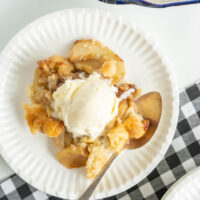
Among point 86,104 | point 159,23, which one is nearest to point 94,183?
point 86,104

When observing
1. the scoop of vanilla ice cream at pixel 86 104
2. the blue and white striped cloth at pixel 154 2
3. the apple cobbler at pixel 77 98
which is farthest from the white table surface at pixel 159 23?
the scoop of vanilla ice cream at pixel 86 104

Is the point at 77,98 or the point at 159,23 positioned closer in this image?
the point at 77,98

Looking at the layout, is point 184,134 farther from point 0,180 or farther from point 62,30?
point 0,180

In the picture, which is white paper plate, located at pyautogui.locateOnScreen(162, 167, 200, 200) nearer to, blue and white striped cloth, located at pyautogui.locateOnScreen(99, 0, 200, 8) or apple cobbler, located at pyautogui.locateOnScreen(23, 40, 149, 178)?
apple cobbler, located at pyautogui.locateOnScreen(23, 40, 149, 178)

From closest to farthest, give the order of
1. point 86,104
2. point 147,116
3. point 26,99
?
point 86,104, point 147,116, point 26,99

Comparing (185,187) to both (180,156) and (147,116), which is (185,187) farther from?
(147,116)

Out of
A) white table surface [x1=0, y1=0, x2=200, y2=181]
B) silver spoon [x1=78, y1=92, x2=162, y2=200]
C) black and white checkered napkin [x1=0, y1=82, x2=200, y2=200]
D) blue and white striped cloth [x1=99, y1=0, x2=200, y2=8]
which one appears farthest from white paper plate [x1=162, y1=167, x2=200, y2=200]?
blue and white striped cloth [x1=99, y1=0, x2=200, y2=8]
